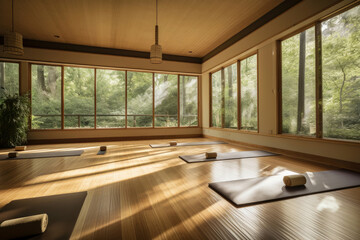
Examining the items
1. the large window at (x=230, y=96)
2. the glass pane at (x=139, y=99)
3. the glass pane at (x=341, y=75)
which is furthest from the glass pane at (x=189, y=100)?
the glass pane at (x=341, y=75)

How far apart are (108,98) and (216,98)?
12.9 ft

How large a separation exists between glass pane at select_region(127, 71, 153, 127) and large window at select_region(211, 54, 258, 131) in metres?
2.34

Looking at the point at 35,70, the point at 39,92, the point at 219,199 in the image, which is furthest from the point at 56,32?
the point at 219,199

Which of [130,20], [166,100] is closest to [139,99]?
[166,100]

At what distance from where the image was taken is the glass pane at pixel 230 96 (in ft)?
18.6

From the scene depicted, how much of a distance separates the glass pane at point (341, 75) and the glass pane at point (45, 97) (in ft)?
22.3

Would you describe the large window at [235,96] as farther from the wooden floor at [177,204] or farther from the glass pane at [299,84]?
the wooden floor at [177,204]

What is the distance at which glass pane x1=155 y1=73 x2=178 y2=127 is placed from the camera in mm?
7279

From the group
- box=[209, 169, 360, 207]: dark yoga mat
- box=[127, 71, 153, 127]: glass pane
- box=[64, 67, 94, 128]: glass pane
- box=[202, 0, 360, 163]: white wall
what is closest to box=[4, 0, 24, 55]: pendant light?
box=[64, 67, 94, 128]: glass pane

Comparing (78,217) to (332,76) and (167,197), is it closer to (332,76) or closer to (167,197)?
(167,197)

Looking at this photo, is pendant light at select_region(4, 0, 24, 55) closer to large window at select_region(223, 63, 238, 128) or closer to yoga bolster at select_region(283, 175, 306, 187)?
yoga bolster at select_region(283, 175, 306, 187)

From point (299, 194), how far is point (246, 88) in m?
3.70

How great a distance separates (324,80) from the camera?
3.20 metres

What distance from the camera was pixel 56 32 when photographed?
507 cm
